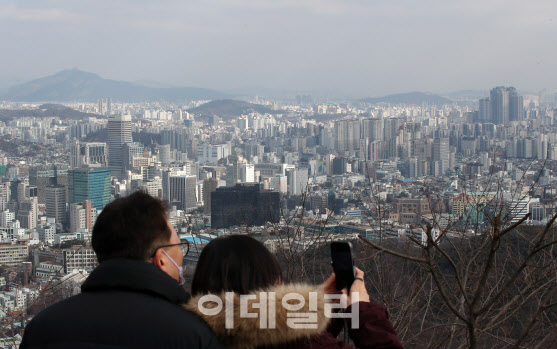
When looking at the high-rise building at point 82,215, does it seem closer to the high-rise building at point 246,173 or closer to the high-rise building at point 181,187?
the high-rise building at point 181,187

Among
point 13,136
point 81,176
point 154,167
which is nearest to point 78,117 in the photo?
point 13,136

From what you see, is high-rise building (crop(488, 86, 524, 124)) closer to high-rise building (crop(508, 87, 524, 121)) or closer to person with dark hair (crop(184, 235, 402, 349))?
high-rise building (crop(508, 87, 524, 121))

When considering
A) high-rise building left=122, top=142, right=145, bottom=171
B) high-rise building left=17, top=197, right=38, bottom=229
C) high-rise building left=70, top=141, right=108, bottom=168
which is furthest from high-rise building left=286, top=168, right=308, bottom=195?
high-rise building left=122, top=142, right=145, bottom=171

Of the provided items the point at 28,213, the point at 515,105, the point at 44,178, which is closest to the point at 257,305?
the point at 28,213

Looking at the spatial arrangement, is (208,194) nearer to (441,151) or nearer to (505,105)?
(441,151)

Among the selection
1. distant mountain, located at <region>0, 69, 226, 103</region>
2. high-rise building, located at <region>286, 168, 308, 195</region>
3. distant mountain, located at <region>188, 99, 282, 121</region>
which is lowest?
high-rise building, located at <region>286, 168, 308, 195</region>
